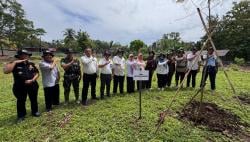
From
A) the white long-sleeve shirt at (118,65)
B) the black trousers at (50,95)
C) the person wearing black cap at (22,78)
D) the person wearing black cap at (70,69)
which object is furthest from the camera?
the white long-sleeve shirt at (118,65)

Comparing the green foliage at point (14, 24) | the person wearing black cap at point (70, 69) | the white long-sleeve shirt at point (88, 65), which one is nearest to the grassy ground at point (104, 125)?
the person wearing black cap at point (70, 69)

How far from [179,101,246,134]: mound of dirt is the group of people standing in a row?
1.56 metres

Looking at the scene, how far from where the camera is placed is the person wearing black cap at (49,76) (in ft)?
30.4

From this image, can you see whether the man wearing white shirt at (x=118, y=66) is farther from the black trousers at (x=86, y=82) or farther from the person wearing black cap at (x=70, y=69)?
the person wearing black cap at (x=70, y=69)

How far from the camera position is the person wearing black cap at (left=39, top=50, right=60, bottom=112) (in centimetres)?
927

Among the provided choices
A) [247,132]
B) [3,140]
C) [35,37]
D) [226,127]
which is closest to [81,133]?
[3,140]

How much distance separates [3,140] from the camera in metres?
7.28

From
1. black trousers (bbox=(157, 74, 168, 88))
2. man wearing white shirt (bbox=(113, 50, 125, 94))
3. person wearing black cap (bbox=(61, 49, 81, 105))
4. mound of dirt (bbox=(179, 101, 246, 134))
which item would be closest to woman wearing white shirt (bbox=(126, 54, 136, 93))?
man wearing white shirt (bbox=(113, 50, 125, 94))

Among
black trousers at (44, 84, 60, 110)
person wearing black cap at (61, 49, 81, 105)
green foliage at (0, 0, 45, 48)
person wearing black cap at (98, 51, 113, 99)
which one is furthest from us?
green foliage at (0, 0, 45, 48)

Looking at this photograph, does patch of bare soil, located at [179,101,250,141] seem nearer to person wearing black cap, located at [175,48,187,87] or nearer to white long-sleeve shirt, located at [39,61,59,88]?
person wearing black cap, located at [175,48,187,87]

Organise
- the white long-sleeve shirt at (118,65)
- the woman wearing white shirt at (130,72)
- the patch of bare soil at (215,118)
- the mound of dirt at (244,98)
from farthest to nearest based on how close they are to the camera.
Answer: the mound of dirt at (244,98), the woman wearing white shirt at (130,72), the white long-sleeve shirt at (118,65), the patch of bare soil at (215,118)

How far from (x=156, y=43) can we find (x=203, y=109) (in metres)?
70.2

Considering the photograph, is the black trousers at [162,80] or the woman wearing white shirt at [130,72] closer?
the woman wearing white shirt at [130,72]

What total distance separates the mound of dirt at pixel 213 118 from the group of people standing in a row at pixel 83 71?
156 cm
